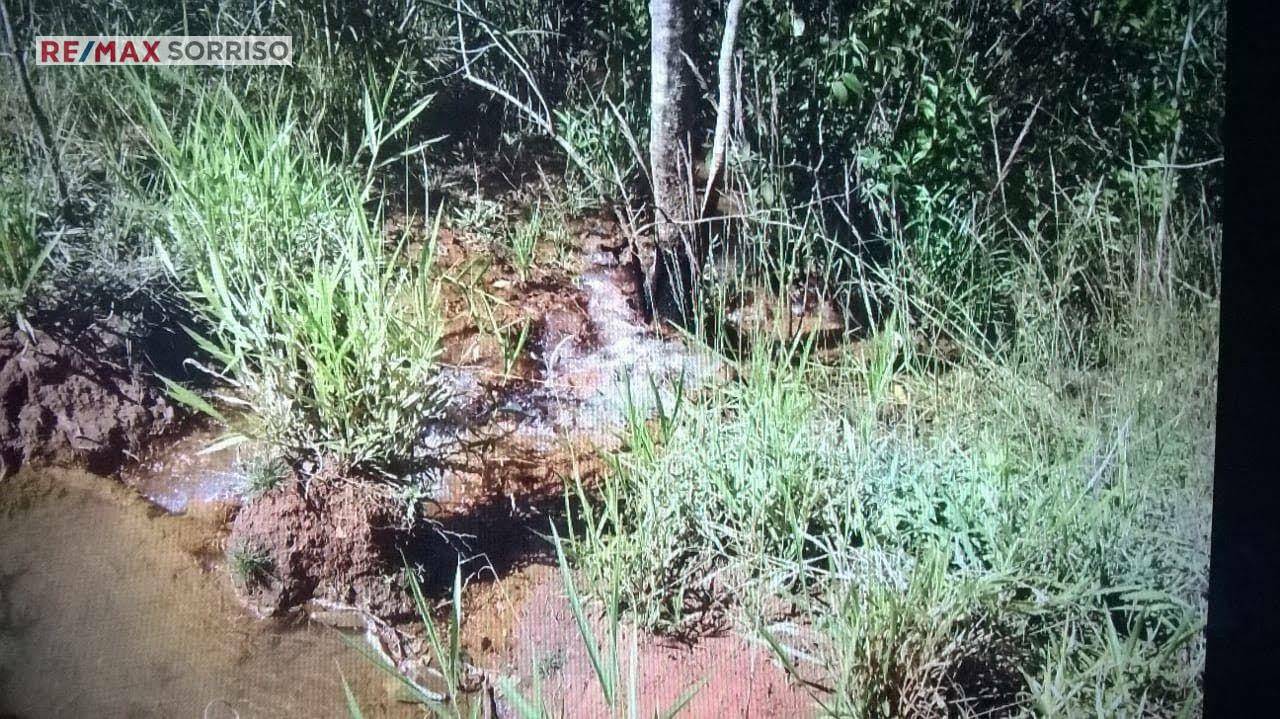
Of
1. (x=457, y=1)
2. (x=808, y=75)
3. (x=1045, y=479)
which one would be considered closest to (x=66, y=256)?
(x=457, y=1)

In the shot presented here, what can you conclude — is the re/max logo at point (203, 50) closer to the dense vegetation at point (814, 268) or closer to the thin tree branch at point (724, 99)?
the dense vegetation at point (814, 268)

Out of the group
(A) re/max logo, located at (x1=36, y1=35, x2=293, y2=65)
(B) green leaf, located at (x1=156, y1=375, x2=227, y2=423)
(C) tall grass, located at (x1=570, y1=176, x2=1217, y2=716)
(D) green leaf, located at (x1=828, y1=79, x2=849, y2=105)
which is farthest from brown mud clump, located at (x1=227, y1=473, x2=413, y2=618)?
(D) green leaf, located at (x1=828, y1=79, x2=849, y2=105)

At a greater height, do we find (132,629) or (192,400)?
(192,400)

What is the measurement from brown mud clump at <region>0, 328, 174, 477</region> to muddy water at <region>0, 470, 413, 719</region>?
0.04 m

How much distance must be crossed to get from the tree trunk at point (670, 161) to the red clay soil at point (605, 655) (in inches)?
17.8

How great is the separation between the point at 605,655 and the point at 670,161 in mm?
701

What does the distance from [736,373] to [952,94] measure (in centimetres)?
53

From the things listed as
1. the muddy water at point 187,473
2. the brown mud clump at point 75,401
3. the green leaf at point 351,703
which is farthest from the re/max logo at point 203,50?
the green leaf at point 351,703

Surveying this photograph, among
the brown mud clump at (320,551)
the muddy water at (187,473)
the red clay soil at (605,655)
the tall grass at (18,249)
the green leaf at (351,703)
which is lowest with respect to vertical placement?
the green leaf at (351,703)

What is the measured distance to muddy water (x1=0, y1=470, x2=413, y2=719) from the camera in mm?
1449

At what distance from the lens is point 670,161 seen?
152 centimetres

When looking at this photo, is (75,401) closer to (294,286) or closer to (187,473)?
(187,473)

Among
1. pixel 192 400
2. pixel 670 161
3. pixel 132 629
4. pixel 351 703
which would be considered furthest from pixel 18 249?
pixel 670 161

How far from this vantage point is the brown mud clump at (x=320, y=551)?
1.44 m
